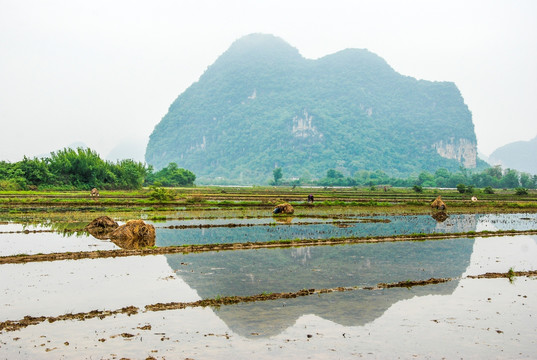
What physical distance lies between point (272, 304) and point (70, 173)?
49.1 meters

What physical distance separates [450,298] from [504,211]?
2896 centimetres

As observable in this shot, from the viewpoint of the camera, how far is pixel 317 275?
12.8 meters

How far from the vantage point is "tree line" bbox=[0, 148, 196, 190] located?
1922 inches

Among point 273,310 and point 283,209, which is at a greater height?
point 283,209

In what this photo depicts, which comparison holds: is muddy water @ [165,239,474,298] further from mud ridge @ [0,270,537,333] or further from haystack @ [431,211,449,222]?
haystack @ [431,211,449,222]

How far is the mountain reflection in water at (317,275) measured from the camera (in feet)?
30.5

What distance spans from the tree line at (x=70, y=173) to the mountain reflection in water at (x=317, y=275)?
33.7 metres

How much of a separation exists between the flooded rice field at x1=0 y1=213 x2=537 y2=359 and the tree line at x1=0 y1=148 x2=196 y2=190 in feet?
114

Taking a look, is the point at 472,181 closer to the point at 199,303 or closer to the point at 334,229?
the point at 334,229

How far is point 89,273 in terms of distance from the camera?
41.6 ft

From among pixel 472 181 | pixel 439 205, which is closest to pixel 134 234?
pixel 439 205

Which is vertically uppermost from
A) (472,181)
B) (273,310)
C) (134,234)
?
(472,181)

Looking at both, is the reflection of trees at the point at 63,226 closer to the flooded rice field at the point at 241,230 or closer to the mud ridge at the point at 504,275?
the flooded rice field at the point at 241,230

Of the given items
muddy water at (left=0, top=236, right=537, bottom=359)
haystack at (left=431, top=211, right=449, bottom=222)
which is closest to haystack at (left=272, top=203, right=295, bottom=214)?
haystack at (left=431, top=211, right=449, bottom=222)
